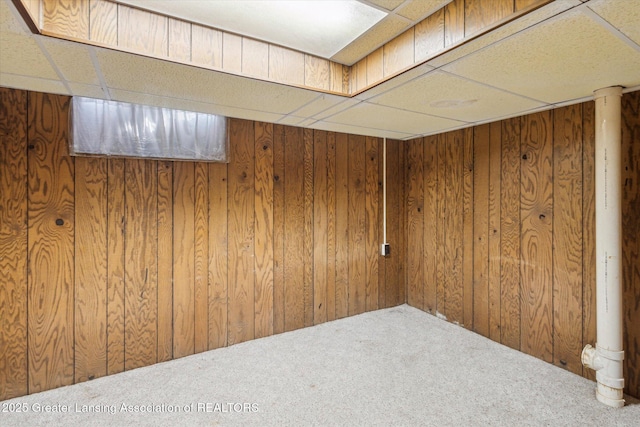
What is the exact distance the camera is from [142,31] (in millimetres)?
1330

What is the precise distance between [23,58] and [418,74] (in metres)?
1.81

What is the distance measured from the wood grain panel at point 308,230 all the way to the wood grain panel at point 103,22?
1646 mm

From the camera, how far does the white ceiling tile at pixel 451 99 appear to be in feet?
5.45

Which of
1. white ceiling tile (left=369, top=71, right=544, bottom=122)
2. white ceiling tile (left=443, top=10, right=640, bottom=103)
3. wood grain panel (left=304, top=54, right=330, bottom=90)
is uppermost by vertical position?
wood grain panel (left=304, top=54, right=330, bottom=90)

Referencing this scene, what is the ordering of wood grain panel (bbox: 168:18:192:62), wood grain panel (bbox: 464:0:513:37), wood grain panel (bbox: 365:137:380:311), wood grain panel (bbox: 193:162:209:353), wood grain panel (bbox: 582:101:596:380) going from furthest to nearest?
wood grain panel (bbox: 365:137:380:311), wood grain panel (bbox: 193:162:209:353), wood grain panel (bbox: 582:101:596:380), wood grain panel (bbox: 168:18:192:62), wood grain panel (bbox: 464:0:513:37)

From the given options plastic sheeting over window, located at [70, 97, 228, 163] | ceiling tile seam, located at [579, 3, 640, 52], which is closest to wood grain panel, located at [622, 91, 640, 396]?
ceiling tile seam, located at [579, 3, 640, 52]

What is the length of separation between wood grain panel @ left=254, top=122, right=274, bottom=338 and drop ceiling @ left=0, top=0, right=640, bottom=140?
261mm

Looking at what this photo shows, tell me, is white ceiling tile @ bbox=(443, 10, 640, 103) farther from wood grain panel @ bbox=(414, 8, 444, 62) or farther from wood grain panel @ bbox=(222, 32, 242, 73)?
wood grain panel @ bbox=(222, 32, 242, 73)

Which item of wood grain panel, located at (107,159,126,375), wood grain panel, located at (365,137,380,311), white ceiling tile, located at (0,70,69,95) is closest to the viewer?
white ceiling tile, located at (0,70,69,95)

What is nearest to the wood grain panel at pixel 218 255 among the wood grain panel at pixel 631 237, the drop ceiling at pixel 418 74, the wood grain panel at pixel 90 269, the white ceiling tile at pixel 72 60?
the drop ceiling at pixel 418 74

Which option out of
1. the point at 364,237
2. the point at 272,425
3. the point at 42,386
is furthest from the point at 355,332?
the point at 42,386

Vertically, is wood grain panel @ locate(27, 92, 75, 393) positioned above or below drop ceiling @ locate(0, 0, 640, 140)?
below

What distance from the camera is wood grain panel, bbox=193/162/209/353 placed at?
2334 mm

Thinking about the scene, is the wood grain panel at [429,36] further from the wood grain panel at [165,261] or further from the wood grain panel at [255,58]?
the wood grain panel at [165,261]
